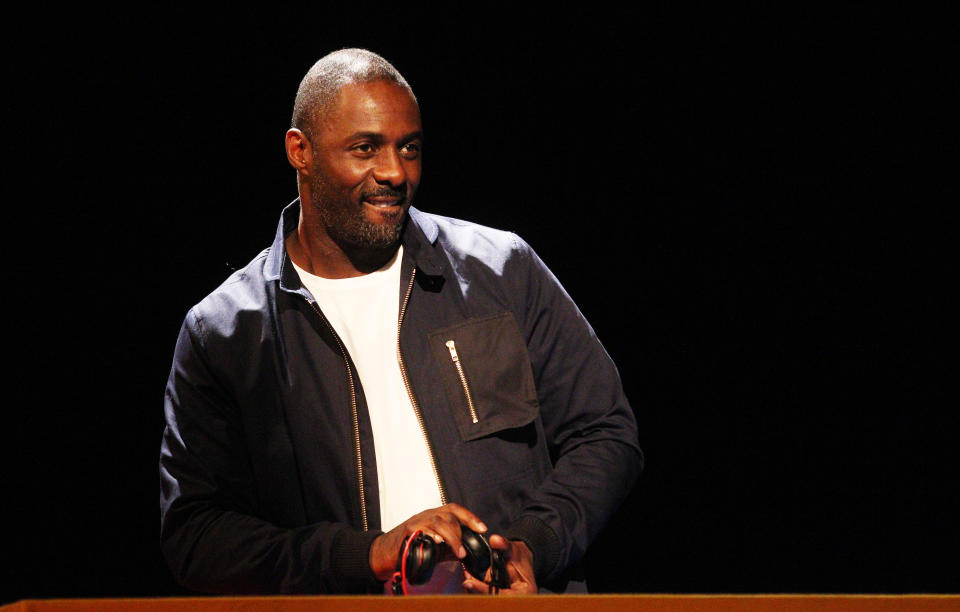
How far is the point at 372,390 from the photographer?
1803 mm

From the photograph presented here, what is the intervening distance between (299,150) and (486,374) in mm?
523

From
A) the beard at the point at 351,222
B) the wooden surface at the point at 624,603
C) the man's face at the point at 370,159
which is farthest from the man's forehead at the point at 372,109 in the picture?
the wooden surface at the point at 624,603

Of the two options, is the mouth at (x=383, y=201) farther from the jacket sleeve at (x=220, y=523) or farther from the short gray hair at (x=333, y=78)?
the jacket sleeve at (x=220, y=523)

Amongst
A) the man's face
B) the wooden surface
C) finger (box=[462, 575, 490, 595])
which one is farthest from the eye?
the wooden surface

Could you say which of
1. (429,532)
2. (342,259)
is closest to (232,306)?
(342,259)

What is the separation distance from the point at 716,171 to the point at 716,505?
76 cm

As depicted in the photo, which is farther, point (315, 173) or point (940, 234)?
point (940, 234)

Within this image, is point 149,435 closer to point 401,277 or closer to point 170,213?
point 170,213

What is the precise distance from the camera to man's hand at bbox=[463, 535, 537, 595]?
1.54 meters

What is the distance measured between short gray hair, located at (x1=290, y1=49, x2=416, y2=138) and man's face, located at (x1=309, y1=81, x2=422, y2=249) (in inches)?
0.6

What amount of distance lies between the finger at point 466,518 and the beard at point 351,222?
51 centimetres

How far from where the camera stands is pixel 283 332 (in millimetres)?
1825

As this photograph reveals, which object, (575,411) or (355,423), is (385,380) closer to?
(355,423)

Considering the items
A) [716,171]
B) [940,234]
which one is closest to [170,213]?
[716,171]
